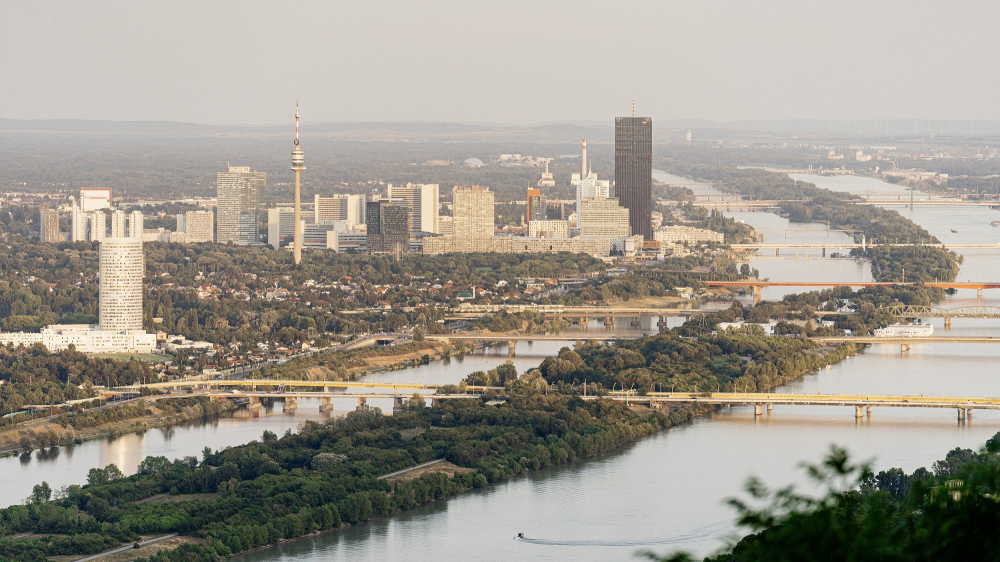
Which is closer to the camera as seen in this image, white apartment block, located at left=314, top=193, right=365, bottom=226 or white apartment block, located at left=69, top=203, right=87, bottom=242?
white apartment block, located at left=69, top=203, right=87, bottom=242

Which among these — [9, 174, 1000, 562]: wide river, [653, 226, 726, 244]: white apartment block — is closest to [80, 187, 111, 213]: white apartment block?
[653, 226, 726, 244]: white apartment block

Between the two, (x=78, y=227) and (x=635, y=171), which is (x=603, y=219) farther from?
(x=78, y=227)

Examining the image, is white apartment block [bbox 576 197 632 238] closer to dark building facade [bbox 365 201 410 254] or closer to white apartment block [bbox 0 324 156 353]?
dark building facade [bbox 365 201 410 254]

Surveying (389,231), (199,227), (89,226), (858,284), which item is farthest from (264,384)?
(199,227)

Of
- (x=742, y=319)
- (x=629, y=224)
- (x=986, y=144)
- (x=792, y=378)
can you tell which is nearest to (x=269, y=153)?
(x=986, y=144)

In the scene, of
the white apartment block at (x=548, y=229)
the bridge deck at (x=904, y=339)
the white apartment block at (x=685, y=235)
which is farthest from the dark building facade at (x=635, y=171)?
the bridge deck at (x=904, y=339)
